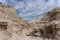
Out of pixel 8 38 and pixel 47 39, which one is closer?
pixel 47 39

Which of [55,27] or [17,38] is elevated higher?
[55,27]

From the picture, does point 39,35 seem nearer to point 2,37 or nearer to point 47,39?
point 47,39

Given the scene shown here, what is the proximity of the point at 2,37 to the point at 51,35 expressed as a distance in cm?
229

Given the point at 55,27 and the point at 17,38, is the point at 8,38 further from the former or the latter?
the point at 55,27

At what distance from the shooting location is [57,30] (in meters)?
6.82

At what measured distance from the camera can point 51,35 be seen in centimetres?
702

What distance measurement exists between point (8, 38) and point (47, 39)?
2013 mm

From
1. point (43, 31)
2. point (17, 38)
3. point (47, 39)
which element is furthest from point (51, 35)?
point (17, 38)

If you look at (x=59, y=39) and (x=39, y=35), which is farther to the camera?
(x=39, y=35)

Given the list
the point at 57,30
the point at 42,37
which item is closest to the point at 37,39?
the point at 42,37

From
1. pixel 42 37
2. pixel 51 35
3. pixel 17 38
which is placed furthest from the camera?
pixel 17 38

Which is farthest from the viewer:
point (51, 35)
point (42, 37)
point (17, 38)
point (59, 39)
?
point (17, 38)

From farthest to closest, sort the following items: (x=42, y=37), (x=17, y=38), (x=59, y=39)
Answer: (x=17, y=38) → (x=42, y=37) → (x=59, y=39)

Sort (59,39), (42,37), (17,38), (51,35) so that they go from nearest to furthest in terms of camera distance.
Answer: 1. (59,39)
2. (51,35)
3. (42,37)
4. (17,38)
